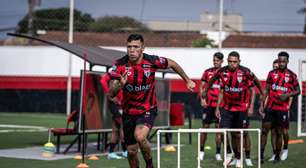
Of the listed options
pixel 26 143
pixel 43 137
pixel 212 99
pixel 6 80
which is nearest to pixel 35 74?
pixel 6 80

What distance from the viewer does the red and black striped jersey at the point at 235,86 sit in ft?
55.5

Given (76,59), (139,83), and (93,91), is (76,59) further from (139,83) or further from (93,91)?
(139,83)

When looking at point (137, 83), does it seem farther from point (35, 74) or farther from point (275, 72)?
point (35, 74)

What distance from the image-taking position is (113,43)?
48.1 m

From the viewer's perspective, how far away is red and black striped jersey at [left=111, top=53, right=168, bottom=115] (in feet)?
41.9

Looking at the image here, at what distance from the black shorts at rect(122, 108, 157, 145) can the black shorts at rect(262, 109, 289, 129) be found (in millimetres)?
6337

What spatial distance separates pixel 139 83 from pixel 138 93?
0.16 m

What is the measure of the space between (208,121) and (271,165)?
2.40m

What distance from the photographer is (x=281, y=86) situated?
18781mm

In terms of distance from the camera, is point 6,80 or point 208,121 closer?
point 208,121

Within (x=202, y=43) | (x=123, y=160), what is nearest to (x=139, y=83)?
(x=123, y=160)

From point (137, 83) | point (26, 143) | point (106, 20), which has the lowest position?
point (26, 143)

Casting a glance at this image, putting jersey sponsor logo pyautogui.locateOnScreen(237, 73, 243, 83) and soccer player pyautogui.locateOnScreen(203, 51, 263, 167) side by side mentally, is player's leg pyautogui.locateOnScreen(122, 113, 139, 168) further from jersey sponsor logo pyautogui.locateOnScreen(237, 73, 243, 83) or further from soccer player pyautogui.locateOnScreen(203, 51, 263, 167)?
jersey sponsor logo pyautogui.locateOnScreen(237, 73, 243, 83)

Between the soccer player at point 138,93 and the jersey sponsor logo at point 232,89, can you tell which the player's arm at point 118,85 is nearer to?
the soccer player at point 138,93
